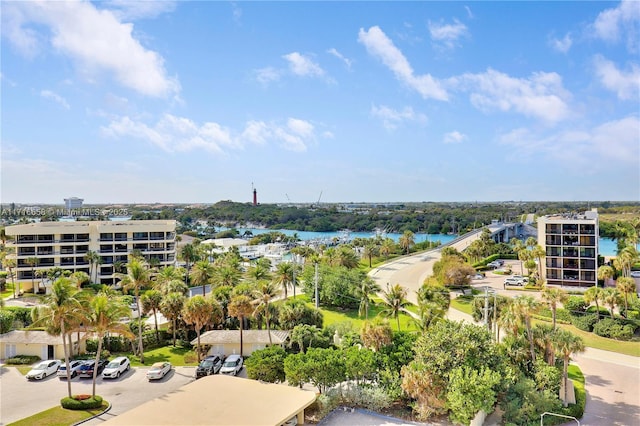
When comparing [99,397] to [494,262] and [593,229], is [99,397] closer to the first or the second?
[593,229]

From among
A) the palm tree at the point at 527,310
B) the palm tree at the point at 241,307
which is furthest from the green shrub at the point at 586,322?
the palm tree at the point at 241,307

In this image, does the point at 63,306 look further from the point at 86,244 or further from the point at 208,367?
the point at 86,244

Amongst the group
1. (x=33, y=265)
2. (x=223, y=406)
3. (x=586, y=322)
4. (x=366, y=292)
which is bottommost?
(x=586, y=322)

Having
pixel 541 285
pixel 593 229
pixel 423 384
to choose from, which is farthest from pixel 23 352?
pixel 593 229

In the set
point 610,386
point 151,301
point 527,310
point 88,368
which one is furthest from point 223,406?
point 610,386

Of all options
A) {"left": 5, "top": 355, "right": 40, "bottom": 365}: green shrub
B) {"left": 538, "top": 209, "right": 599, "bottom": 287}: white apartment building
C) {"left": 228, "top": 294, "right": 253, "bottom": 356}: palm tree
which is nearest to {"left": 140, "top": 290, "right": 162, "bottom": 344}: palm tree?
{"left": 228, "top": 294, "right": 253, "bottom": 356}: palm tree

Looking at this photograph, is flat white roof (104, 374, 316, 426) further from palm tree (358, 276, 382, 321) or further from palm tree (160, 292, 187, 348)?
palm tree (358, 276, 382, 321)
